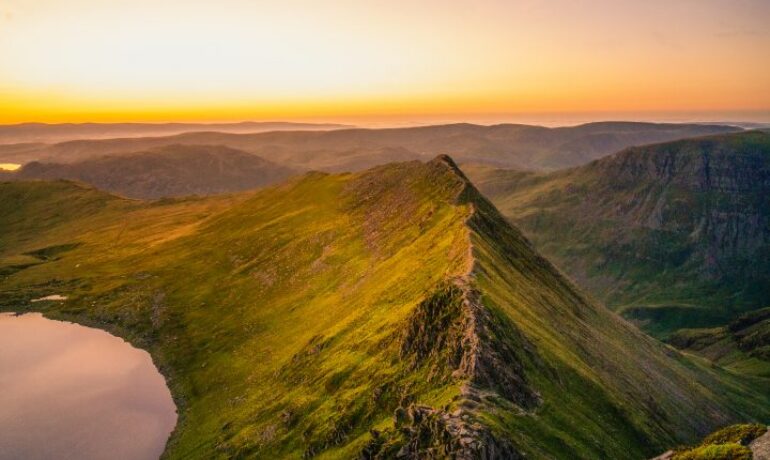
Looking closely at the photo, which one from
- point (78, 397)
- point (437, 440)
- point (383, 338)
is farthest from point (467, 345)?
point (78, 397)

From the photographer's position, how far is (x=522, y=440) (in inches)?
1916

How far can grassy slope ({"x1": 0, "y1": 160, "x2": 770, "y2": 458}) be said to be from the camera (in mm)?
62969

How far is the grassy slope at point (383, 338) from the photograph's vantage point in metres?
63.0

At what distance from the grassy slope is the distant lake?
5167mm

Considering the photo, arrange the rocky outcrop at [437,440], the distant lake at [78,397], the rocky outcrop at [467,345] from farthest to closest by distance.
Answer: the distant lake at [78,397] → the rocky outcrop at [467,345] → the rocky outcrop at [437,440]

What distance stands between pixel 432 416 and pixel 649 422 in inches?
2066

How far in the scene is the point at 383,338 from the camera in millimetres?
79500

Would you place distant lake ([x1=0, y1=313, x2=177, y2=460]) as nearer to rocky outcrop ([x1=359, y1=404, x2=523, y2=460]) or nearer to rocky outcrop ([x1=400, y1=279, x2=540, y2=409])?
rocky outcrop ([x1=400, y1=279, x2=540, y2=409])

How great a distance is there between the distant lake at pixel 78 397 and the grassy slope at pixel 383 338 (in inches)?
203

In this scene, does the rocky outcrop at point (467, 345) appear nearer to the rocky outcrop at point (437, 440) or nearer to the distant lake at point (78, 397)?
the rocky outcrop at point (437, 440)

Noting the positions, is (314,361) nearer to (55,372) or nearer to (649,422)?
(649,422)

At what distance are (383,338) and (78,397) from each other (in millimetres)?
76533

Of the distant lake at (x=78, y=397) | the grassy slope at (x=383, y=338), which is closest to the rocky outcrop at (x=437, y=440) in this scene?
the grassy slope at (x=383, y=338)

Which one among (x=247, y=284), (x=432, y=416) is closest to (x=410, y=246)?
(x=247, y=284)
